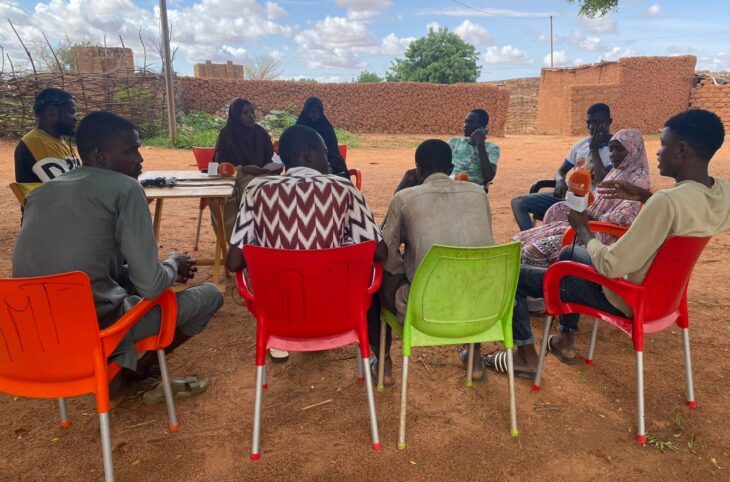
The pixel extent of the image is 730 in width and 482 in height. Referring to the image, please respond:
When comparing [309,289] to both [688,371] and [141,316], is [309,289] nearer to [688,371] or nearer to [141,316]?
[141,316]

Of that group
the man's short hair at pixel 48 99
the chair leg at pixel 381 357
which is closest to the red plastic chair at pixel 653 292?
the chair leg at pixel 381 357

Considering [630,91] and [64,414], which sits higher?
[630,91]

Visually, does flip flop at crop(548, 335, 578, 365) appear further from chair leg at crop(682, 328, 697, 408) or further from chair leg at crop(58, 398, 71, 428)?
chair leg at crop(58, 398, 71, 428)

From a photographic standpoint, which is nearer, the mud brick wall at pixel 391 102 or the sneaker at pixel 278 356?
the sneaker at pixel 278 356

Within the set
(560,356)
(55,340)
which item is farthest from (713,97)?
(55,340)

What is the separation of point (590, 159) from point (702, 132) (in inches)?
84.7

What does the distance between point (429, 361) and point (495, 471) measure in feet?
3.14

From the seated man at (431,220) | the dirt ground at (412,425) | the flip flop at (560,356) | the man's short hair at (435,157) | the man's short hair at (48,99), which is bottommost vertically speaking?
the dirt ground at (412,425)

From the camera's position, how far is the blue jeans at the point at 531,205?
445cm

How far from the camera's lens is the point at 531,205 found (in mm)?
4516

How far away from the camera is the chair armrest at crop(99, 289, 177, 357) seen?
72.9 inches

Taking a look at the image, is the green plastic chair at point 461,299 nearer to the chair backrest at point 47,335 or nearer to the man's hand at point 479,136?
the chair backrest at point 47,335

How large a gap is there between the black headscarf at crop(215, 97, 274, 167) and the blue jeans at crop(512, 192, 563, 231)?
246 centimetres

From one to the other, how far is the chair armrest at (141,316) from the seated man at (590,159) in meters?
3.32
